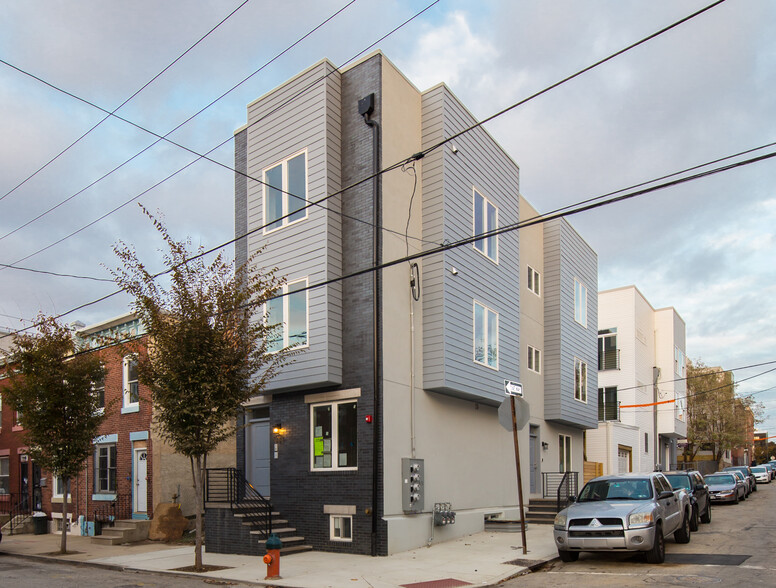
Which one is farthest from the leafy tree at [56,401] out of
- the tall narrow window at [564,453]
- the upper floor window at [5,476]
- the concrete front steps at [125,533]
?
the tall narrow window at [564,453]

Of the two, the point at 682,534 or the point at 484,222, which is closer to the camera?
the point at 682,534

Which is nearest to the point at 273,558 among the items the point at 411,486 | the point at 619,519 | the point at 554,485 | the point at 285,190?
the point at 411,486

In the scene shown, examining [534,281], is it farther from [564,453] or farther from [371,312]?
[371,312]

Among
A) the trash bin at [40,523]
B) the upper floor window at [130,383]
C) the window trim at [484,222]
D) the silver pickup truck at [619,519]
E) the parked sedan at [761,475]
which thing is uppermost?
the window trim at [484,222]

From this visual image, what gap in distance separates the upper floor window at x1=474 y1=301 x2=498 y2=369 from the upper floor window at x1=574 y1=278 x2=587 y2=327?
869cm

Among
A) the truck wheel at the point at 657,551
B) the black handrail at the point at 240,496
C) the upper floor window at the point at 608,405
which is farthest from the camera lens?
the upper floor window at the point at 608,405

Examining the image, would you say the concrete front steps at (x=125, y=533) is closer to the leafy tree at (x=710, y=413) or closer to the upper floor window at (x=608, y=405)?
the upper floor window at (x=608, y=405)

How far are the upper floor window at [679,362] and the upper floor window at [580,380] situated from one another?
20290 millimetres

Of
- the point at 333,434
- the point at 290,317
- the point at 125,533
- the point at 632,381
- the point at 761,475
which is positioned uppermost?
the point at 290,317

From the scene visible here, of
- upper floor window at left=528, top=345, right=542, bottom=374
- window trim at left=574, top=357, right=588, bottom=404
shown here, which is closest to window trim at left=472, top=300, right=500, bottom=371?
upper floor window at left=528, top=345, right=542, bottom=374

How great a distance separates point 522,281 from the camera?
2444cm

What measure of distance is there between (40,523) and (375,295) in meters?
16.1

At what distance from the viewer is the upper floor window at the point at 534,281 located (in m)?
25.3

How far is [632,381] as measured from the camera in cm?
3969
